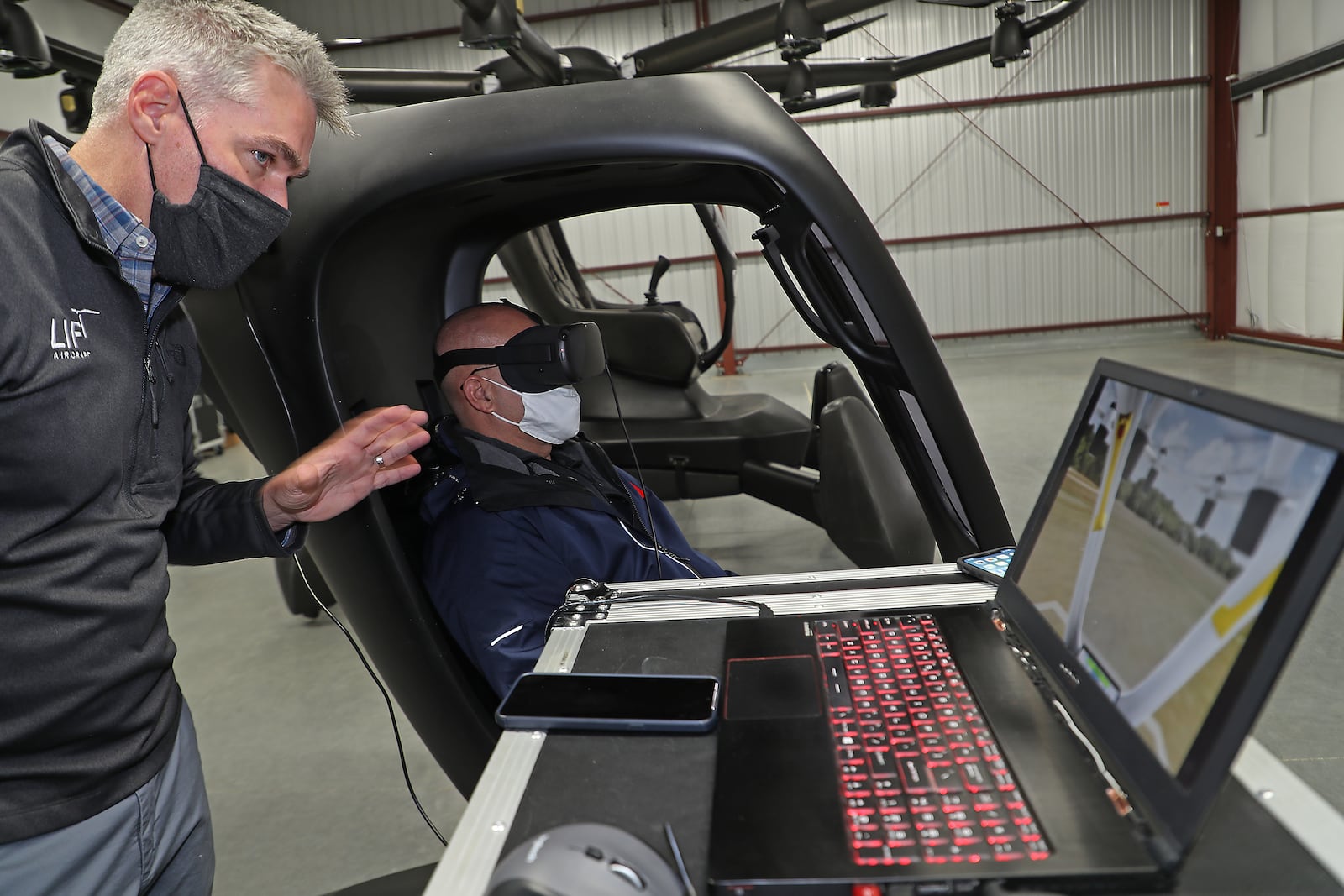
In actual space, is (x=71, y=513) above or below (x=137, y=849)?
above

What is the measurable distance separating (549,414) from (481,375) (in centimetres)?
15

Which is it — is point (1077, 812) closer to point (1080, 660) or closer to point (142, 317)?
point (1080, 660)

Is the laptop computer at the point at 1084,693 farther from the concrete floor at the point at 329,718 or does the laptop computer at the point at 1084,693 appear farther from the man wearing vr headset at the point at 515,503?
the concrete floor at the point at 329,718

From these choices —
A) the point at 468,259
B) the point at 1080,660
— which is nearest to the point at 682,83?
the point at 468,259

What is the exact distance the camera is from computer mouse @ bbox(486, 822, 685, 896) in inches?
21.8

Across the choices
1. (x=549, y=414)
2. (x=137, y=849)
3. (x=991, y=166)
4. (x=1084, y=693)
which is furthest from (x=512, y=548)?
(x=991, y=166)

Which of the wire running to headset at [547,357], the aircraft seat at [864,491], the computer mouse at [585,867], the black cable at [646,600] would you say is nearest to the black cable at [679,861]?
the computer mouse at [585,867]

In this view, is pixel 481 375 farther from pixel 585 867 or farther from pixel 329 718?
pixel 329 718

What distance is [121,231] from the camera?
3.51 ft

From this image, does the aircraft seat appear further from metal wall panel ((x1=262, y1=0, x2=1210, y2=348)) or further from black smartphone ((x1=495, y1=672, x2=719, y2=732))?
metal wall panel ((x1=262, y1=0, x2=1210, y2=348))

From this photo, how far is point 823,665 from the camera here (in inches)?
37.2

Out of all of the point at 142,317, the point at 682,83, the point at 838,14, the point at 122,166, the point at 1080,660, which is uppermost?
→ the point at 838,14

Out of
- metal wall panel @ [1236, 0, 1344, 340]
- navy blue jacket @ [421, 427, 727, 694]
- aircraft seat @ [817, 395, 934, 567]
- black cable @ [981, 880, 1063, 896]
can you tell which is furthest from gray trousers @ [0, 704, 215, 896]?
metal wall panel @ [1236, 0, 1344, 340]

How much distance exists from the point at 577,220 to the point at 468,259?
32.5 ft
